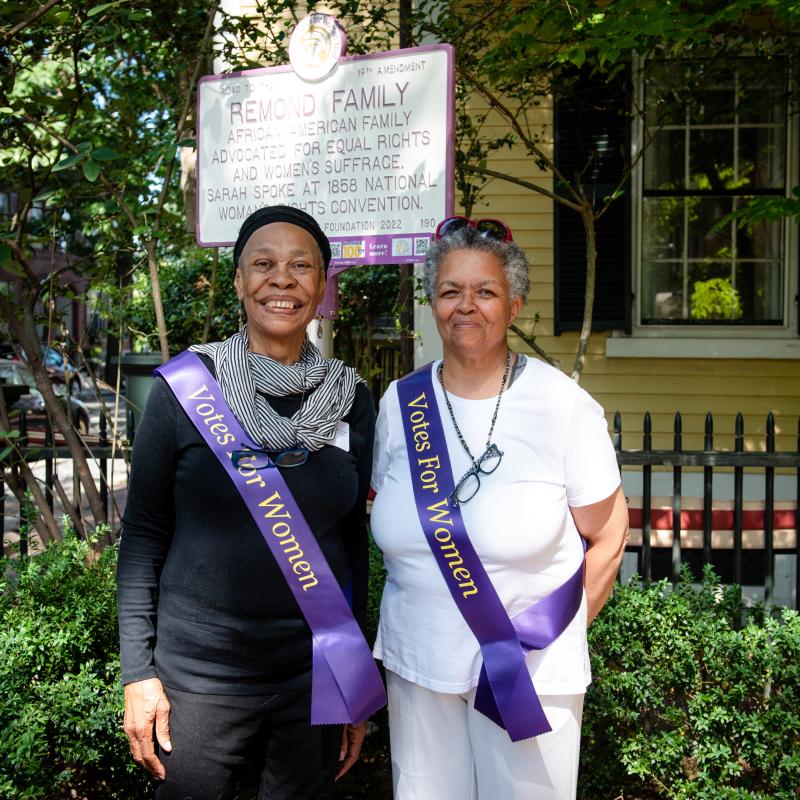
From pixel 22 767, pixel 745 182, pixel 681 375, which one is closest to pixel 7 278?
pixel 22 767

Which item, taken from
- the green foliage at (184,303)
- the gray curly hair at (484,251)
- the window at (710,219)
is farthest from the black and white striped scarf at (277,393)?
the green foliage at (184,303)

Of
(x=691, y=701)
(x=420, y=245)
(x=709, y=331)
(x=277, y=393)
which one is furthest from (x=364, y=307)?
(x=277, y=393)

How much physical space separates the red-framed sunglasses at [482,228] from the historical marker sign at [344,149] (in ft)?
2.57

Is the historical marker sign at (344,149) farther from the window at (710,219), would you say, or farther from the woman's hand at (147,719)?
the window at (710,219)

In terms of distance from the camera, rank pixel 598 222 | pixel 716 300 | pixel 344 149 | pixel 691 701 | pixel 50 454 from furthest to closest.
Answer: pixel 716 300
pixel 598 222
pixel 50 454
pixel 344 149
pixel 691 701

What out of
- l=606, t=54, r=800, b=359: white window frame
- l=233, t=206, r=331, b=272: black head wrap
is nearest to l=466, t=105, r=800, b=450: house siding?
l=606, t=54, r=800, b=359: white window frame

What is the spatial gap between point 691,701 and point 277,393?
194 cm

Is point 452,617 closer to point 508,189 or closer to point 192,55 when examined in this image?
point 192,55

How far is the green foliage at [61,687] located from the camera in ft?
8.78

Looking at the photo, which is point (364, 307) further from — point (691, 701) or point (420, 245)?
point (691, 701)

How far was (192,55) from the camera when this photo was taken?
15.8 ft

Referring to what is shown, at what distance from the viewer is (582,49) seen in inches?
161

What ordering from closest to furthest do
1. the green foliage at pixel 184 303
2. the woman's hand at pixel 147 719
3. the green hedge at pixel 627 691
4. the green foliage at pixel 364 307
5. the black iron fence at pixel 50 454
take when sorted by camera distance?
the woman's hand at pixel 147 719 < the green hedge at pixel 627 691 < the black iron fence at pixel 50 454 < the green foliage at pixel 364 307 < the green foliage at pixel 184 303

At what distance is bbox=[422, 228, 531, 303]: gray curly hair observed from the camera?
2.29 m
